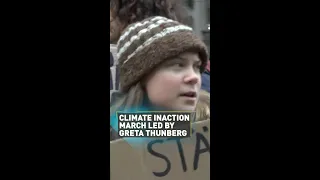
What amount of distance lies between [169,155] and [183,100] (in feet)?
1.33

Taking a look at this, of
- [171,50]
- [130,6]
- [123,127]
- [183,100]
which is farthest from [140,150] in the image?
[130,6]

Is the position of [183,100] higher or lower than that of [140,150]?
higher

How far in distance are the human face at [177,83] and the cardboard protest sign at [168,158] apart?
7.7 inches

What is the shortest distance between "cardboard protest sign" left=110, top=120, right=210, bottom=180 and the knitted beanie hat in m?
0.49

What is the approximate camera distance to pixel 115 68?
3.75 metres

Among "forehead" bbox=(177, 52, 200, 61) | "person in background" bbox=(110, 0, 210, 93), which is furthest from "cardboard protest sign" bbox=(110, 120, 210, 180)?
"person in background" bbox=(110, 0, 210, 93)

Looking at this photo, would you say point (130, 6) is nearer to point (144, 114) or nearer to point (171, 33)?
point (171, 33)

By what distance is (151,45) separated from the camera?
3.70 meters

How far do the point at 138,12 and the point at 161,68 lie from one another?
427 mm

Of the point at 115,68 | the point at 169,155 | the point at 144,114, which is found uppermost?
the point at 115,68
